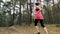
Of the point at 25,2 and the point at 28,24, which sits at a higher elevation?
the point at 25,2

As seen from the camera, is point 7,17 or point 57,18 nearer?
point 7,17

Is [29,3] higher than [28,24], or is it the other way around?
[29,3]

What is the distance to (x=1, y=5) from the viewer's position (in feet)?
53.4

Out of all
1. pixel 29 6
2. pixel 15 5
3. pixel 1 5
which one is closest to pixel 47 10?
pixel 29 6

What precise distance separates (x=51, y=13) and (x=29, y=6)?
6.65 feet

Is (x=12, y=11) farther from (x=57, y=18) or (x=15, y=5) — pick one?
(x=57, y=18)

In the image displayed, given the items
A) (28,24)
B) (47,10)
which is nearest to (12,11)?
(28,24)

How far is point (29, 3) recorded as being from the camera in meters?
16.8

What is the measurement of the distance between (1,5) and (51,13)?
423 cm

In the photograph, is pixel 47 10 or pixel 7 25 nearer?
pixel 7 25

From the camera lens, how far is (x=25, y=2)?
16.7 m

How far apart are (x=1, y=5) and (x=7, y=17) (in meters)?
1.05

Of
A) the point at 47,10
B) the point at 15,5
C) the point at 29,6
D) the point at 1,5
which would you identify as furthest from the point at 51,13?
the point at 1,5

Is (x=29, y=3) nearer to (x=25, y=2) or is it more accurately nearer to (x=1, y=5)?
(x=25, y=2)
